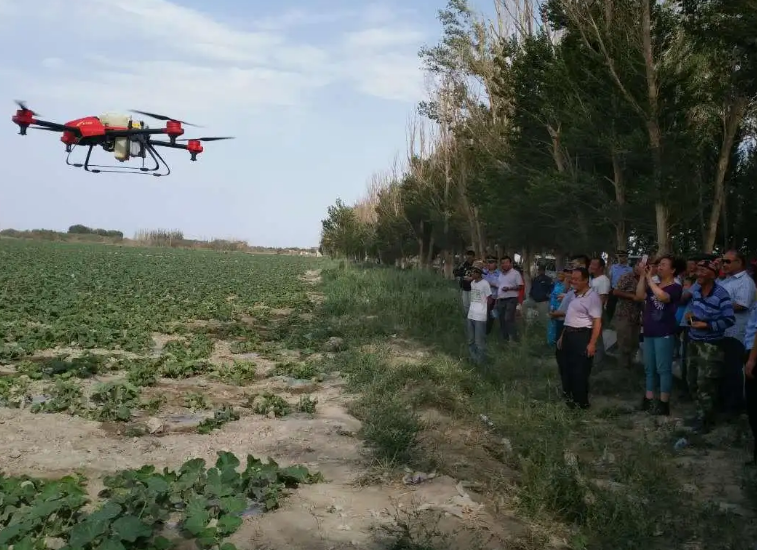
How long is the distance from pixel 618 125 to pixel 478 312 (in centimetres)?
651

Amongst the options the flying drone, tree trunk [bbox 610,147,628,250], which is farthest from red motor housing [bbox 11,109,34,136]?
tree trunk [bbox 610,147,628,250]

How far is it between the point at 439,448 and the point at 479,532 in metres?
1.81

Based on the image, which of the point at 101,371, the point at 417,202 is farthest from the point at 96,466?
the point at 417,202

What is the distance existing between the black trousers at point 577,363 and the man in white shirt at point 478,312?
1.88m

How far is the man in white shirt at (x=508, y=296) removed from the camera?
438 inches

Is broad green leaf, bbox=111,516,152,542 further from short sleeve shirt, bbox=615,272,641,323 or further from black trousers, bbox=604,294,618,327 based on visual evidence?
black trousers, bbox=604,294,618,327

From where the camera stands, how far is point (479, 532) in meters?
4.04

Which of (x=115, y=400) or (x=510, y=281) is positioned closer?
(x=115, y=400)

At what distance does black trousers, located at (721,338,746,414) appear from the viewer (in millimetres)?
6250

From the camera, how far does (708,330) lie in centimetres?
631

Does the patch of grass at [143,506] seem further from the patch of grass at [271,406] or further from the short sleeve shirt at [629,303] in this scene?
the short sleeve shirt at [629,303]

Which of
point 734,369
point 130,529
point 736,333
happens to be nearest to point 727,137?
point 736,333

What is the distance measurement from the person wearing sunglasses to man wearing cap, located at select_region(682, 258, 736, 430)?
0.10 metres

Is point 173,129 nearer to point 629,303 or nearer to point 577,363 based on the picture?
point 577,363
